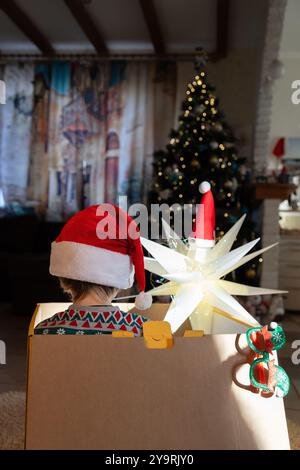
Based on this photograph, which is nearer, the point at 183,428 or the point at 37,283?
the point at 183,428

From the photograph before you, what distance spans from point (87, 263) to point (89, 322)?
0.44ft

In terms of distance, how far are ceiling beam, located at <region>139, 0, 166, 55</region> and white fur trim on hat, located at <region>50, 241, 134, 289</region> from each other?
3.96 m

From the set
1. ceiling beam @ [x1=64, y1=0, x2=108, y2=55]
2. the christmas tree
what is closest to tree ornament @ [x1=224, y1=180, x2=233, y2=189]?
the christmas tree

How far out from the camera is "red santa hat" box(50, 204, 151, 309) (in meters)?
1.17

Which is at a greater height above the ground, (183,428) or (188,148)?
(188,148)

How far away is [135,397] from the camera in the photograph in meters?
0.79

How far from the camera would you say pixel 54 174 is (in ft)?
20.3

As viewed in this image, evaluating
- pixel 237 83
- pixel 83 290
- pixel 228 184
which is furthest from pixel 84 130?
pixel 83 290

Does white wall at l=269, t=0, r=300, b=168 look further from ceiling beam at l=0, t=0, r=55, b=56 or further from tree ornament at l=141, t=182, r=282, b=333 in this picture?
tree ornament at l=141, t=182, r=282, b=333

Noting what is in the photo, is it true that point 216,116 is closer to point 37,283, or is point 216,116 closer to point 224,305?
point 37,283

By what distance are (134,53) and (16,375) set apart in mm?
4330

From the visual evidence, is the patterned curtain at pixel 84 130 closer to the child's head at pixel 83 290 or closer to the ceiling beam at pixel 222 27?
the ceiling beam at pixel 222 27

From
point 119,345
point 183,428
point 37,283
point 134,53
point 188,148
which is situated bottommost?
point 183,428

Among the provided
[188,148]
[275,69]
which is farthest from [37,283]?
[275,69]
